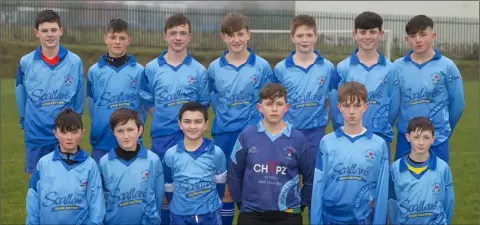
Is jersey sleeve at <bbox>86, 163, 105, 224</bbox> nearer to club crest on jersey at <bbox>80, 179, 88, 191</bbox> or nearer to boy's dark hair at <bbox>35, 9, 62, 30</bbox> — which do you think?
club crest on jersey at <bbox>80, 179, 88, 191</bbox>

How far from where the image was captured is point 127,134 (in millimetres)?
5863

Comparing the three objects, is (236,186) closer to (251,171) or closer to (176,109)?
(251,171)

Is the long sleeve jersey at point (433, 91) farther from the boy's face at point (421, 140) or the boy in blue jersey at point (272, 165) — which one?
the boy in blue jersey at point (272, 165)

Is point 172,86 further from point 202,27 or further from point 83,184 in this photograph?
point 202,27

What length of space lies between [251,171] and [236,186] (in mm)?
225

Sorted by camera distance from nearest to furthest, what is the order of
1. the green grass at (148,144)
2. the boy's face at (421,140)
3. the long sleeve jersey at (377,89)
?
the boy's face at (421,140), the long sleeve jersey at (377,89), the green grass at (148,144)

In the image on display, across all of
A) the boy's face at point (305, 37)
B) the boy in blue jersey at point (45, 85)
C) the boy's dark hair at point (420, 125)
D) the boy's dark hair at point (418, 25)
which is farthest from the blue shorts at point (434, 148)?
the boy in blue jersey at point (45, 85)

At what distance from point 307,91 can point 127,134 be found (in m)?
1.53

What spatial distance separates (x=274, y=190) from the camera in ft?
18.3

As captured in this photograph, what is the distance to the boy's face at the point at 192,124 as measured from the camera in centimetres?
588

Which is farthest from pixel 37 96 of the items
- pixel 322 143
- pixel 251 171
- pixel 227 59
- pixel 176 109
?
pixel 322 143

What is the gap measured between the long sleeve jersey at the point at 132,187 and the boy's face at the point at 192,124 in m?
0.32

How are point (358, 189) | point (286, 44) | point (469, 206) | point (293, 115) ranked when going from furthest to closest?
1. point (286, 44)
2. point (469, 206)
3. point (293, 115)
4. point (358, 189)

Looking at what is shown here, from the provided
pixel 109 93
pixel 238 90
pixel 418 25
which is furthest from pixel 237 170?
pixel 418 25
